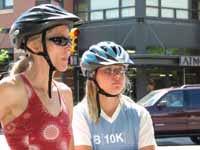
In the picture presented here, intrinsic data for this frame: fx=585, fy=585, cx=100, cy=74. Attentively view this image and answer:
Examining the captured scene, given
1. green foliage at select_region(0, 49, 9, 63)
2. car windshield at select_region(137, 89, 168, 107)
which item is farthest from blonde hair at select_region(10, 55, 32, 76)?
green foliage at select_region(0, 49, 9, 63)

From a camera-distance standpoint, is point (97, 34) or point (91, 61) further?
point (97, 34)

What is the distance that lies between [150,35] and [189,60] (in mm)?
2439

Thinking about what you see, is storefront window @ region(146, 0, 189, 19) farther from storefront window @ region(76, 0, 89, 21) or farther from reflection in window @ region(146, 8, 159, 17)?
storefront window @ region(76, 0, 89, 21)

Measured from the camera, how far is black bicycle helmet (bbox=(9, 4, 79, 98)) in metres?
2.77

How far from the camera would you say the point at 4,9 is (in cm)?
3691

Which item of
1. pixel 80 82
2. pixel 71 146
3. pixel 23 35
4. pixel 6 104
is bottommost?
pixel 80 82

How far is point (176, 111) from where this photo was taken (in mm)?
17734

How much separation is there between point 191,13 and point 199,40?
1.56 m

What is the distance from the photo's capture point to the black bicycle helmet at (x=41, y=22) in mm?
2773

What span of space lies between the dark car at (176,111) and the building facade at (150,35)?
11.2m

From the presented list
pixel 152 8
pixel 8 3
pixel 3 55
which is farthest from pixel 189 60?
pixel 8 3

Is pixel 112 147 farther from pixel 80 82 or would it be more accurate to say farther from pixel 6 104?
pixel 80 82

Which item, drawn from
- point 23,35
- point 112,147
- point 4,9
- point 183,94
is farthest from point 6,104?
point 4,9

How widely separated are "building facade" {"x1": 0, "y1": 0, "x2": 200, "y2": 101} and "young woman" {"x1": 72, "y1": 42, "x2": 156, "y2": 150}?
84.4ft
